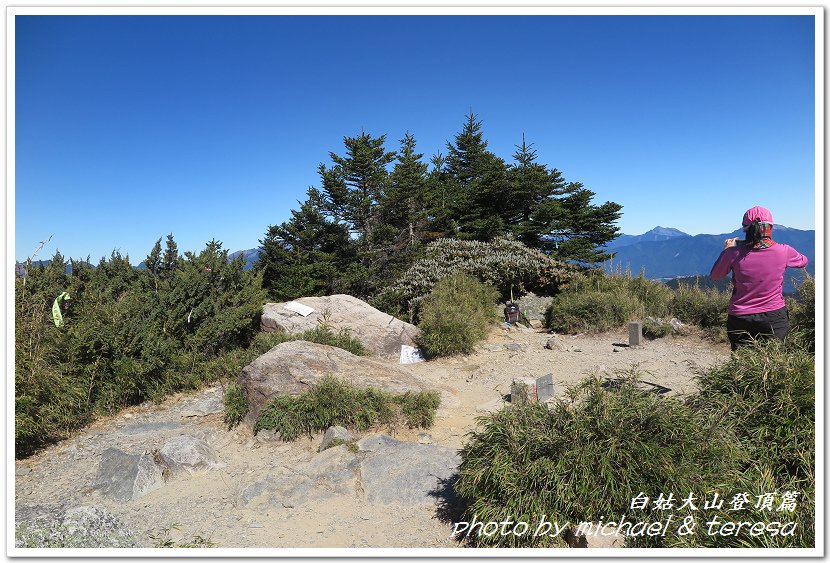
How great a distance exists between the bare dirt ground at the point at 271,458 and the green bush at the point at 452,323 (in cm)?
31

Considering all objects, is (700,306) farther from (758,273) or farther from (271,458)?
(271,458)

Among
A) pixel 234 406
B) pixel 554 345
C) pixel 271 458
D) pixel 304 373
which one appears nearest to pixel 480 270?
pixel 554 345

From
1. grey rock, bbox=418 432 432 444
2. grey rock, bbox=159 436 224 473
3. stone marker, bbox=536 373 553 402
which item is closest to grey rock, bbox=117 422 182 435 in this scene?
grey rock, bbox=159 436 224 473

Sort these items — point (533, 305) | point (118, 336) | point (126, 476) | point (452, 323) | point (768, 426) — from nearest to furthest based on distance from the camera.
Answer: point (768, 426), point (126, 476), point (118, 336), point (452, 323), point (533, 305)

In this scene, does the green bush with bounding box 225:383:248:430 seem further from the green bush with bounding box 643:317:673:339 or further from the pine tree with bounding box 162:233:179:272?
the green bush with bounding box 643:317:673:339

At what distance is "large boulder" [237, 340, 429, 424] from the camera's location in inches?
214

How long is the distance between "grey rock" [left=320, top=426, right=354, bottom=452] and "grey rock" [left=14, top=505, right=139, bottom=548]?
1765 mm

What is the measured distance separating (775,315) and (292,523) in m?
4.20

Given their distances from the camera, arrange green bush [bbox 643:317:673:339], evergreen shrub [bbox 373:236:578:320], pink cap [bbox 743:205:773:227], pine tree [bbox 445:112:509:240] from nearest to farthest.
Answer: pink cap [bbox 743:205:773:227]
green bush [bbox 643:317:673:339]
evergreen shrub [bbox 373:236:578:320]
pine tree [bbox 445:112:509:240]

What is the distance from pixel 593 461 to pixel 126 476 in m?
3.88

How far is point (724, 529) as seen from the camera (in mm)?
2312

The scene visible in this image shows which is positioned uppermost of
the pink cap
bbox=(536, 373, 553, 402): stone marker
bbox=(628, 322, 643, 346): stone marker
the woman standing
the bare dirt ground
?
the pink cap

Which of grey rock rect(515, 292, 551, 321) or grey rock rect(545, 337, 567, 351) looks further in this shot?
grey rock rect(515, 292, 551, 321)

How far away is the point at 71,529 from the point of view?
292 cm
